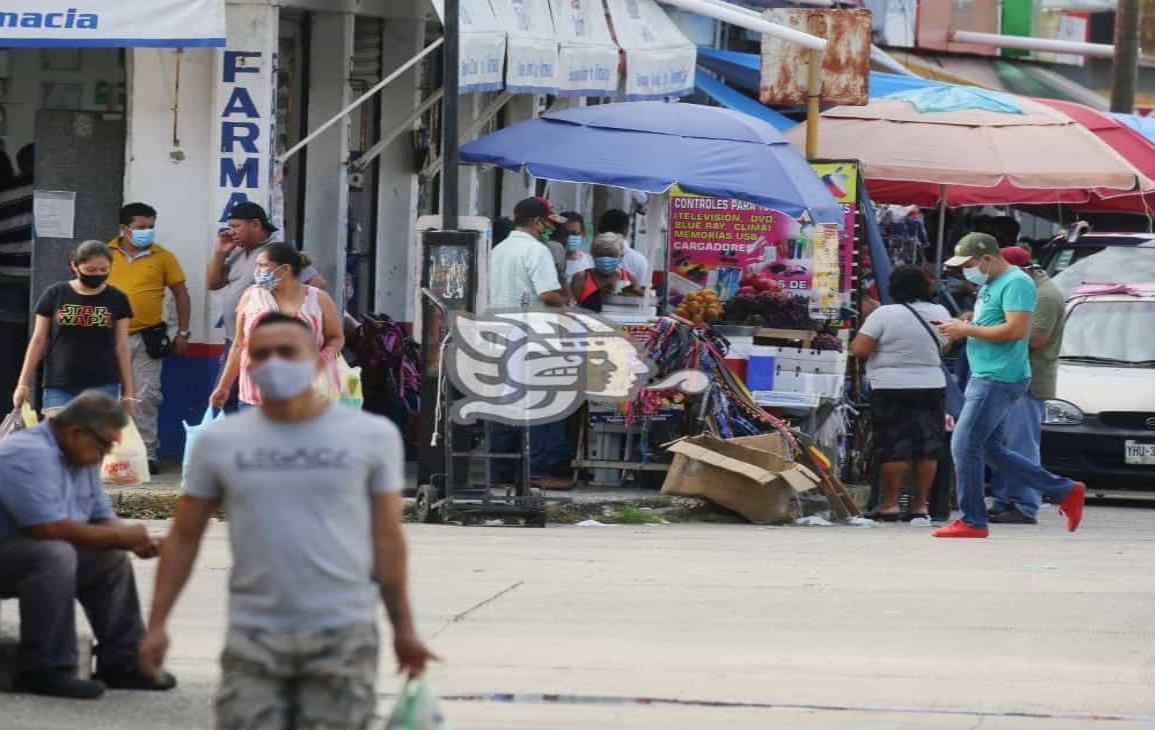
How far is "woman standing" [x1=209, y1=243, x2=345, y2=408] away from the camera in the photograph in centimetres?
1284

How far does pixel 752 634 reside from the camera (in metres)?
10.1

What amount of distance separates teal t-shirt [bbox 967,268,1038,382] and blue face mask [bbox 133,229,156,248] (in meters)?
5.14

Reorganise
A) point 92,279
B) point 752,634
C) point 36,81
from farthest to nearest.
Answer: point 36,81 < point 92,279 < point 752,634

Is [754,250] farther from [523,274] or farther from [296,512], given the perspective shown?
[296,512]

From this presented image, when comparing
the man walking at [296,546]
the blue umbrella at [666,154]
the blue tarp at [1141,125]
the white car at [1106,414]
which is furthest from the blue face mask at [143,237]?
the blue tarp at [1141,125]

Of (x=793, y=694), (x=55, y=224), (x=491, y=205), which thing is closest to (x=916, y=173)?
(x=491, y=205)

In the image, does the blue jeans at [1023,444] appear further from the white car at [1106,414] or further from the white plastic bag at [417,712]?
the white plastic bag at [417,712]

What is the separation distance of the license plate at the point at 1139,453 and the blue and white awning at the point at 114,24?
24.1 ft

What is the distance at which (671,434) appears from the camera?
622 inches

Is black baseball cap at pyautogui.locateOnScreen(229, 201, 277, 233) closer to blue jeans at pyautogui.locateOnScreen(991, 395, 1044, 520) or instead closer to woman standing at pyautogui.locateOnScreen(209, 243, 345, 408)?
woman standing at pyautogui.locateOnScreen(209, 243, 345, 408)

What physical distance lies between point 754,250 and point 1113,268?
4434mm

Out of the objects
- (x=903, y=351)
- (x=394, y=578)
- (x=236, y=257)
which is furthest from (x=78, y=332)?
(x=394, y=578)

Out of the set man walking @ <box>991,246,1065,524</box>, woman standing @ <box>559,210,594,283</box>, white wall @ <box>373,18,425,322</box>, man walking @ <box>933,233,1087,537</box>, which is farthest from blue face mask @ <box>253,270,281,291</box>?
white wall @ <box>373,18,425,322</box>

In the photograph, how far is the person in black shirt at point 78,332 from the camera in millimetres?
13164
